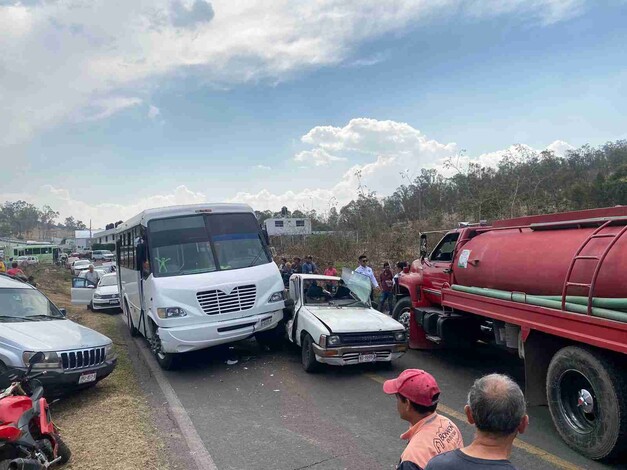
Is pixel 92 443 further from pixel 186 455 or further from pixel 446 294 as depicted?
pixel 446 294

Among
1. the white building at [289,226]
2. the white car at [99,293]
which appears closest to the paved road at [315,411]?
the white car at [99,293]

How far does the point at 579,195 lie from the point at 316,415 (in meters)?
17.2

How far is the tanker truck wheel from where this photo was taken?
4.45m

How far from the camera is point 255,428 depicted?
19.0 feet

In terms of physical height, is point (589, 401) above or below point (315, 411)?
above

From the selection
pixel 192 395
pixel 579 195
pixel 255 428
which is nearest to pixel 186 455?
pixel 255 428

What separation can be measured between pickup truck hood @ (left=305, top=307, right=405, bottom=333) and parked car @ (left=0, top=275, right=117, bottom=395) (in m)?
3.26

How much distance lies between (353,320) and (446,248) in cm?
210

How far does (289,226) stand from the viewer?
86.6 feet

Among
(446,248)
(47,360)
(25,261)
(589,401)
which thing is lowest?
(25,261)

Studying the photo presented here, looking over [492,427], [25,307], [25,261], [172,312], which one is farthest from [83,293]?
[25,261]

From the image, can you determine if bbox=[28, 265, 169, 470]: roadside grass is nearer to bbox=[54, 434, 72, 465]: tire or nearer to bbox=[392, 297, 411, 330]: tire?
bbox=[54, 434, 72, 465]: tire

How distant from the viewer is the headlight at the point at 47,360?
6.26m

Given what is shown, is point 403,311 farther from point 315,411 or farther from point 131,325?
point 131,325
